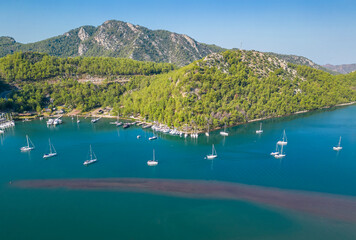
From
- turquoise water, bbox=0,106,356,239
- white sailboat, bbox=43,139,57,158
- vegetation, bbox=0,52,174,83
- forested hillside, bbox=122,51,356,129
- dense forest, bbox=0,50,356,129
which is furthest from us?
vegetation, bbox=0,52,174,83

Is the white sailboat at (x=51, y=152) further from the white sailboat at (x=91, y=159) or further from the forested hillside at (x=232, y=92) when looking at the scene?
the forested hillside at (x=232, y=92)

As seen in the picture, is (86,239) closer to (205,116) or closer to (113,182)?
(113,182)

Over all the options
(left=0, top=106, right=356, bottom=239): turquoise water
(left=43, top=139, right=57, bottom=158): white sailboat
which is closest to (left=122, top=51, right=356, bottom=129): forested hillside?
(left=0, top=106, right=356, bottom=239): turquoise water

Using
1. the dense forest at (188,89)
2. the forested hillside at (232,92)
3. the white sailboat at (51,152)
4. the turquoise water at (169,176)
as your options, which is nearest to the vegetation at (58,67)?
the dense forest at (188,89)

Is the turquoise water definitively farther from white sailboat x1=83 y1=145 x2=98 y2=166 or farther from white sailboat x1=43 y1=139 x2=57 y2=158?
white sailboat x1=83 y1=145 x2=98 y2=166

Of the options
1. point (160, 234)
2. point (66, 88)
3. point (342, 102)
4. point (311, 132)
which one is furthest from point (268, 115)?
point (66, 88)

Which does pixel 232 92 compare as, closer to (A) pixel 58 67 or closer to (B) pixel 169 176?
(B) pixel 169 176
